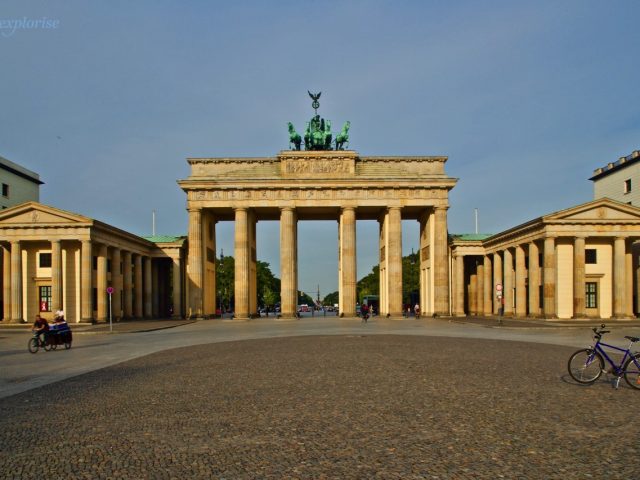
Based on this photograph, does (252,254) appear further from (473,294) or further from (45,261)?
(473,294)

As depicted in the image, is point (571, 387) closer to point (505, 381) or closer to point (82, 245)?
point (505, 381)

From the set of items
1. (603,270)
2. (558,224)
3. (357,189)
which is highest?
(357,189)

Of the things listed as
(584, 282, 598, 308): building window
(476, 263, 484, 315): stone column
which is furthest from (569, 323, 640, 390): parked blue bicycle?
(476, 263, 484, 315): stone column

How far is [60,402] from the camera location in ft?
37.9

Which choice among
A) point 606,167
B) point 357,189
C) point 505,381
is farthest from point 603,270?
point 505,381

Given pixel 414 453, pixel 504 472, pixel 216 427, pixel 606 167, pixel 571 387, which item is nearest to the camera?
pixel 504 472

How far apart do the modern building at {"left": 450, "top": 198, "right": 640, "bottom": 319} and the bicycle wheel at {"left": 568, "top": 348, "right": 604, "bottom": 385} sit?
3582 centimetres

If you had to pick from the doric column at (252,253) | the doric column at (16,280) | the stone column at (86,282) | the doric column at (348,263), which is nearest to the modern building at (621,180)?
the doric column at (348,263)

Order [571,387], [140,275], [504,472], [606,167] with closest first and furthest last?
[504,472] → [571,387] → [140,275] → [606,167]

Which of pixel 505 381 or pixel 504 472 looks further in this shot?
pixel 505 381

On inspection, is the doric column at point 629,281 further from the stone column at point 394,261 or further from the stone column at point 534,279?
the stone column at point 394,261

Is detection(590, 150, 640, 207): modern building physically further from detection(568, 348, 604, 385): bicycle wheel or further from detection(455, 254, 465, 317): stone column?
detection(568, 348, 604, 385): bicycle wheel

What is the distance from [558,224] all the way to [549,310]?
7767mm

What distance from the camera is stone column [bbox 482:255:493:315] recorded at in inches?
2650
